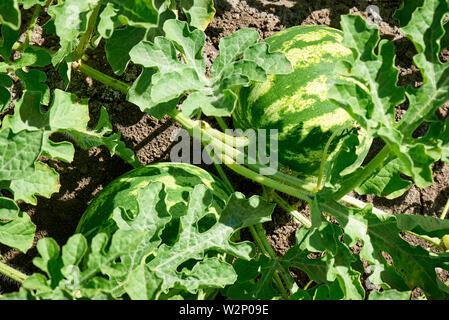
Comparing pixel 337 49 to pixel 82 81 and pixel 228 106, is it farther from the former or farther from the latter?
pixel 82 81

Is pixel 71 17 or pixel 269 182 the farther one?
pixel 269 182

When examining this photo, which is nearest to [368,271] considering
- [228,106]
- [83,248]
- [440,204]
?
[440,204]

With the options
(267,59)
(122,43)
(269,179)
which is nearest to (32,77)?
(122,43)

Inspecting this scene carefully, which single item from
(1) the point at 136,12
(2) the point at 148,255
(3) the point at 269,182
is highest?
(1) the point at 136,12

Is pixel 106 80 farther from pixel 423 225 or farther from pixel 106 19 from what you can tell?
pixel 423 225

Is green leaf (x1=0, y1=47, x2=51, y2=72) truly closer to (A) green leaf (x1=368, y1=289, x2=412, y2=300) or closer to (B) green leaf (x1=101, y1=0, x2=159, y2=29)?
(B) green leaf (x1=101, y1=0, x2=159, y2=29)

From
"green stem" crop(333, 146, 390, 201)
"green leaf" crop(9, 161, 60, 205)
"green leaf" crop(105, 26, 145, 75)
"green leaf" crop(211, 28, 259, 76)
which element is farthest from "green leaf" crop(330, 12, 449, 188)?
"green leaf" crop(9, 161, 60, 205)
